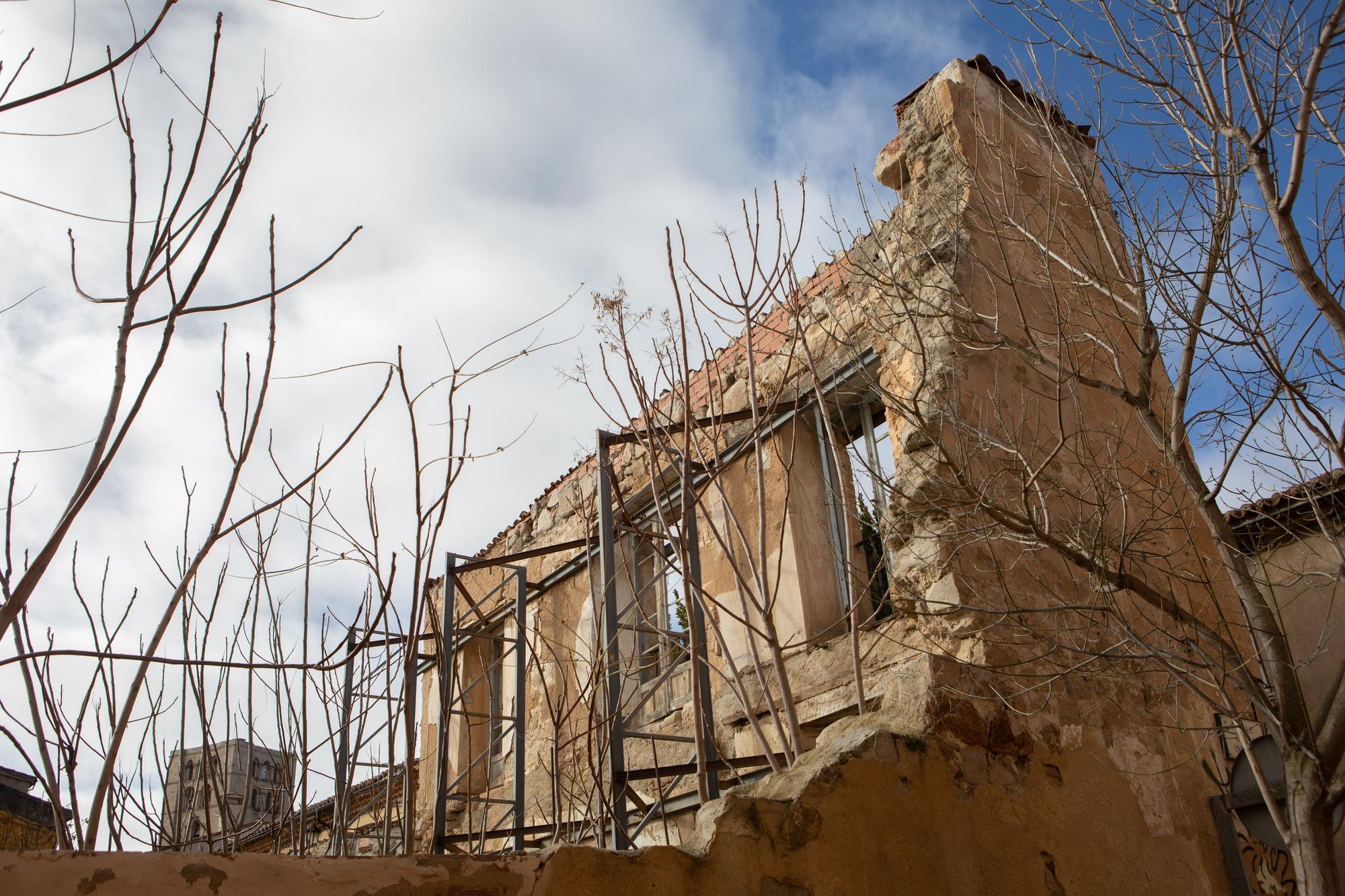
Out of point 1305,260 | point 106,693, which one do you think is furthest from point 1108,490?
point 106,693

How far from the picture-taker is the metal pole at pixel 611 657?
4.50 m

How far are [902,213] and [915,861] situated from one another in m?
3.87

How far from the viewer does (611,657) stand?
5.12 m

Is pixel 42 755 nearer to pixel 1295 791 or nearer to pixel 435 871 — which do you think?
pixel 435 871

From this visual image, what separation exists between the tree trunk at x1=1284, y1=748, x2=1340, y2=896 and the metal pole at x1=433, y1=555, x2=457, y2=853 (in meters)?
2.74

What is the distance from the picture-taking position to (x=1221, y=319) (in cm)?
369

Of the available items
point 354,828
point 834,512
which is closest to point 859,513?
point 834,512

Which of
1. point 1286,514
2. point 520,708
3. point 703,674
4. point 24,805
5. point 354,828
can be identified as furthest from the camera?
point 24,805

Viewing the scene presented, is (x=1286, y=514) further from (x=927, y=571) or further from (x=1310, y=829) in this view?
(x=1310, y=829)

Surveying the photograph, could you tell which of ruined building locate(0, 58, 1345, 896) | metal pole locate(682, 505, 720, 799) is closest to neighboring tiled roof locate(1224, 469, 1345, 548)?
ruined building locate(0, 58, 1345, 896)

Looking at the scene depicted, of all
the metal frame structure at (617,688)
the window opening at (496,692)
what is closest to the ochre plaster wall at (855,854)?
the metal frame structure at (617,688)

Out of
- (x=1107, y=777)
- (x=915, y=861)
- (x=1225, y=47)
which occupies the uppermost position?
(x=1225, y=47)

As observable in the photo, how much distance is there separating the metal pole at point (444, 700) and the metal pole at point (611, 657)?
0.71 m

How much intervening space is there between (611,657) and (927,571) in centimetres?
165
